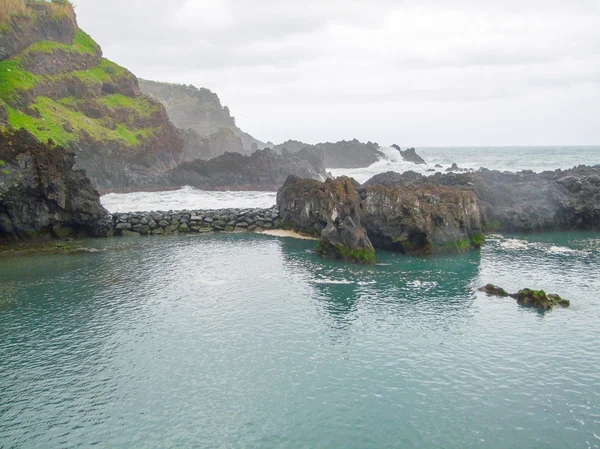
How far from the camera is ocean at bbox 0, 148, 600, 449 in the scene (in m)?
18.9

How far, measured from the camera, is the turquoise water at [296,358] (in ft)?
62.1

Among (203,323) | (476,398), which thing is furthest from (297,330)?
(476,398)

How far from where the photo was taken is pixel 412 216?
162ft

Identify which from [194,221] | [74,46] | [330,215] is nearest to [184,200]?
[194,221]

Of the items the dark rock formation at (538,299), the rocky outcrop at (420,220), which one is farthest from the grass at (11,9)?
the dark rock formation at (538,299)

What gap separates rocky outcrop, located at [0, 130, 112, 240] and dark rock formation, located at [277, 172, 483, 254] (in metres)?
29.1

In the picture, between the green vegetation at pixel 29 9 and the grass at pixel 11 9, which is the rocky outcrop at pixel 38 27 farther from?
the grass at pixel 11 9

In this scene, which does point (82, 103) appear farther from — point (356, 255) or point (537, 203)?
point (537, 203)

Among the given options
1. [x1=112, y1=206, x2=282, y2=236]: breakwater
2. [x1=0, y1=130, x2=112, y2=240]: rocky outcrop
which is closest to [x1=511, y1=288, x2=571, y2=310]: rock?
[x1=112, y1=206, x2=282, y2=236]: breakwater

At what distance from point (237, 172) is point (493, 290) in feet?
251

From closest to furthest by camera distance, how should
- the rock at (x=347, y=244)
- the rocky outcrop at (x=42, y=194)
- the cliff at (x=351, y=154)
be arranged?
1. the rock at (x=347, y=244)
2. the rocky outcrop at (x=42, y=194)
3. the cliff at (x=351, y=154)

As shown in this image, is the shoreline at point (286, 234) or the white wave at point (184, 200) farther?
the white wave at point (184, 200)

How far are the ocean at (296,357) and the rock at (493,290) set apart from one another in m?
0.80

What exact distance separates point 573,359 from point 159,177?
90289 millimetres
